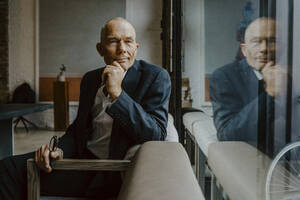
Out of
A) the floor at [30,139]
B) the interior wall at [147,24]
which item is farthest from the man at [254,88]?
the interior wall at [147,24]

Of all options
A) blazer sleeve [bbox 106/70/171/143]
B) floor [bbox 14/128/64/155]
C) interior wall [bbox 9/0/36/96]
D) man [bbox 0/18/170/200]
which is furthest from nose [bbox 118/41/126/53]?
interior wall [bbox 9/0/36/96]

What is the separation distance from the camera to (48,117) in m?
6.42

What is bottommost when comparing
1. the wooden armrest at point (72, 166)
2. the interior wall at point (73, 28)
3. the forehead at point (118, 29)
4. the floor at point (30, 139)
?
the floor at point (30, 139)

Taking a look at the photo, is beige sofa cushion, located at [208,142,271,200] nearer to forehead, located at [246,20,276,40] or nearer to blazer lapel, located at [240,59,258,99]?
blazer lapel, located at [240,59,258,99]

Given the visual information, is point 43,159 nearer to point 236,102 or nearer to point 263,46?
point 236,102

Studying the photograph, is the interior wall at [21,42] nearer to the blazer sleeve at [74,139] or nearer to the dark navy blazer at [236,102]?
the blazer sleeve at [74,139]

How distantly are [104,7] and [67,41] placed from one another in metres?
1.05

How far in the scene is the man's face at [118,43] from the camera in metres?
1.51

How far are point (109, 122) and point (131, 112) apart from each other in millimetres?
209

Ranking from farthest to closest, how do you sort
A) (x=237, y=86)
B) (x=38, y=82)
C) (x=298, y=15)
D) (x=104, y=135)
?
1. (x=38, y=82)
2. (x=104, y=135)
3. (x=237, y=86)
4. (x=298, y=15)

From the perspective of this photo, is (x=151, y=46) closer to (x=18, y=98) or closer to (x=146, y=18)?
(x=146, y=18)

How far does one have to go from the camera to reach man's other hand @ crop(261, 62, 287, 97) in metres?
0.55

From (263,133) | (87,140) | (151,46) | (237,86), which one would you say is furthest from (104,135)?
(151,46)

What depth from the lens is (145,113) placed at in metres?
1.36
